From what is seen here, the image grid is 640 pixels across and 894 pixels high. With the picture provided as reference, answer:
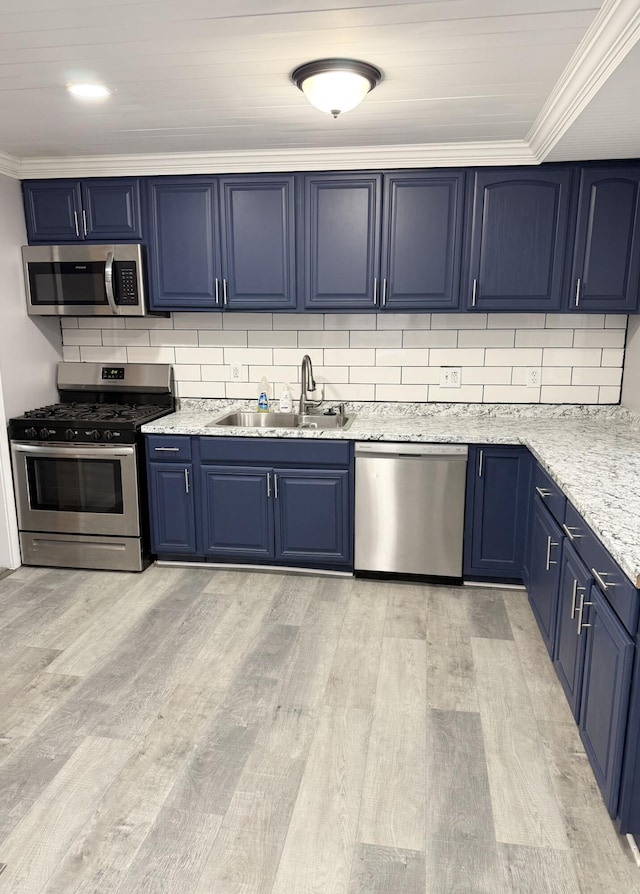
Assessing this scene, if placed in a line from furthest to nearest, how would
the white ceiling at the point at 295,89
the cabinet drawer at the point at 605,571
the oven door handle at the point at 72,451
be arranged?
the oven door handle at the point at 72,451, the white ceiling at the point at 295,89, the cabinet drawer at the point at 605,571

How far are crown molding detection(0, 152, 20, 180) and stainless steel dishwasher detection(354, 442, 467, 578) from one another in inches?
98.1

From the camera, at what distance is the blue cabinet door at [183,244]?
3656 millimetres

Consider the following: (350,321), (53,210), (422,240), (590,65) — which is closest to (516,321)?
(422,240)

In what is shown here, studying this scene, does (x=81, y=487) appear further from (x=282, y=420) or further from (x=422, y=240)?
(x=422, y=240)

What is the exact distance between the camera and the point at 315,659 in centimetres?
285

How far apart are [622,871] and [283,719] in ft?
3.86

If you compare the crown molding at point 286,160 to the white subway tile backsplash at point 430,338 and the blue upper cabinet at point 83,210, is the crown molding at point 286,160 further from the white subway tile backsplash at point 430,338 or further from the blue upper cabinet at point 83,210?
the white subway tile backsplash at point 430,338

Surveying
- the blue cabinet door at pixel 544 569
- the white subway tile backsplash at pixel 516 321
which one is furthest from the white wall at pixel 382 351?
the blue cabinet door at pixel 544 569

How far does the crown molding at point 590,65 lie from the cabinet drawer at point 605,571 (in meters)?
1.44

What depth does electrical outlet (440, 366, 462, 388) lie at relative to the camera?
388 cm

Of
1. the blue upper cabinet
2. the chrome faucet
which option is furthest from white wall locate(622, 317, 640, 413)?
the blue upper cabinet

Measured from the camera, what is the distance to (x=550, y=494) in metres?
2.77

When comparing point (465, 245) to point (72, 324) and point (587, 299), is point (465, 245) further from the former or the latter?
point (72, 324)

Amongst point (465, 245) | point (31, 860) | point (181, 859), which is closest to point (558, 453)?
point (465, 245)
